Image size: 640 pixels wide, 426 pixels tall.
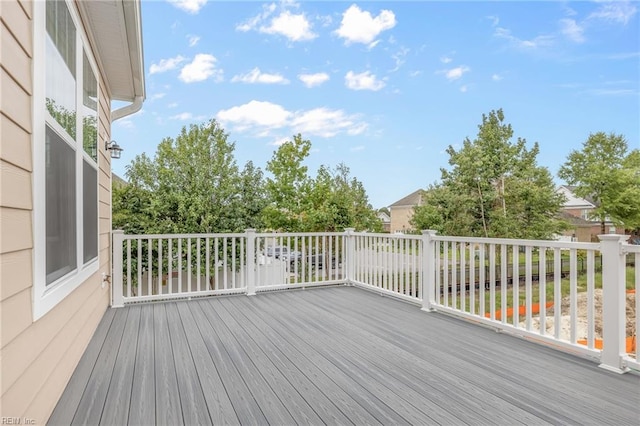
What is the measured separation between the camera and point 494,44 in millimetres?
13273

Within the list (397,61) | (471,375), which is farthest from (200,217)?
(397,61)

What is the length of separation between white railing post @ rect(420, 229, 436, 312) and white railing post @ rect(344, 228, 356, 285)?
166 cm

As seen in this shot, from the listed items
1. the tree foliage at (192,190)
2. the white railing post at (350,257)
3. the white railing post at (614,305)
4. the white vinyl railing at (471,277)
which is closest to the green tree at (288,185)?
the tree foliage at (192,190)

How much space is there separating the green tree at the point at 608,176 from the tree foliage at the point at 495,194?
567cm

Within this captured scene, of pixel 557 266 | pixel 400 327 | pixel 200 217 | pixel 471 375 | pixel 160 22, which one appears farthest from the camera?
pixel 200 217

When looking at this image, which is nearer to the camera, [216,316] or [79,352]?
[79,352]

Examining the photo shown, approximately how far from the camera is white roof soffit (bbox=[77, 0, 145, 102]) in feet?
9.09

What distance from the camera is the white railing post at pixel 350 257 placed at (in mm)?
5531

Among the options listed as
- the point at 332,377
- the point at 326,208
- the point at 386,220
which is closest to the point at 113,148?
the point at 332,377

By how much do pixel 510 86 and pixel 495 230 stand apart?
7166 mm

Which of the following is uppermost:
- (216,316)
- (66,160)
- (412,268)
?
(66,160)

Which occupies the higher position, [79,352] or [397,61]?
[397,61]

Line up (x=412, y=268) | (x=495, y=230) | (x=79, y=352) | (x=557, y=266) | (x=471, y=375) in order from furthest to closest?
(x=495, y=230) < (x=412, y=268) < (x=557, y=266) < (x=79, y=352) < (x=471, y=375)

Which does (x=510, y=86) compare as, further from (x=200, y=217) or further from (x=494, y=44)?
(x=200, y=217)
